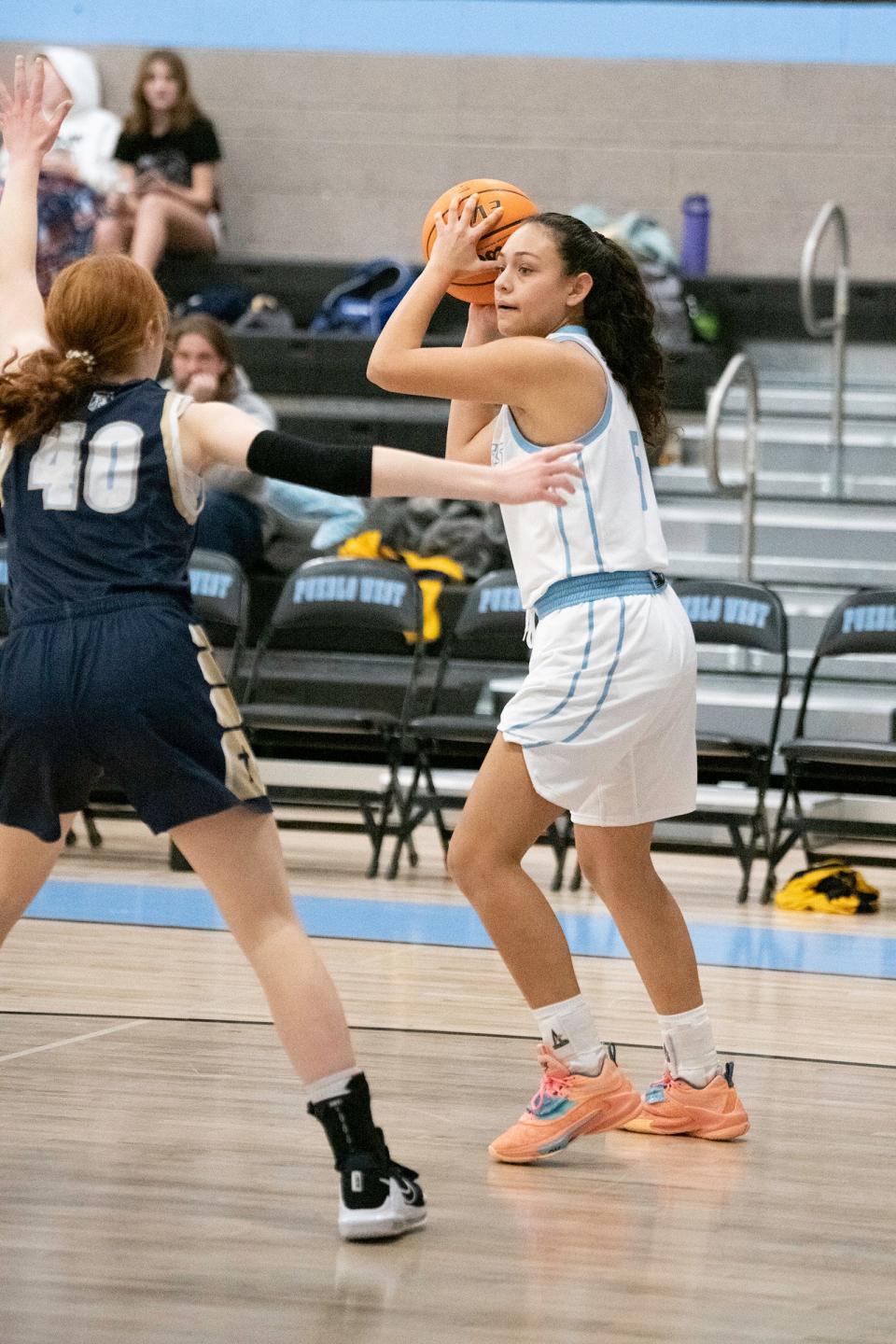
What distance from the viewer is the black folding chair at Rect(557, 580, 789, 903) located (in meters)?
6.70

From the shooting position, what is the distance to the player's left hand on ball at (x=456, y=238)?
11.0 feet

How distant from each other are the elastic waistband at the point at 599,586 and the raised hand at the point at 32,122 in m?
1.17

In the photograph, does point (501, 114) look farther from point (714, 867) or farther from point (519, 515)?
point (519, 515)

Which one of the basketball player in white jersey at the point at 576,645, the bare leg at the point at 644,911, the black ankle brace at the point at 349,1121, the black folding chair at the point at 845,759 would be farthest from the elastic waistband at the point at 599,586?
the black folding chair at the point at 845,759

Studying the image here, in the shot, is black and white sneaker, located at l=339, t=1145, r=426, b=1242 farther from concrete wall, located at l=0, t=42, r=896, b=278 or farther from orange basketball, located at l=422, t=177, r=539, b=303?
concrete wall, located at l=0, t=42, r=896, b=278

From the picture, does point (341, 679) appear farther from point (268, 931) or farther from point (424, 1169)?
point (268, 931)

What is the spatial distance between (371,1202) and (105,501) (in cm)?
114

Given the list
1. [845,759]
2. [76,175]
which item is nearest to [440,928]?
[845,759]

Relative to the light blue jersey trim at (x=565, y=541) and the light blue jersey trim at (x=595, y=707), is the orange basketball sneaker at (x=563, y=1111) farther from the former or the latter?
the light blue jersey trim at (x=565, y=541)

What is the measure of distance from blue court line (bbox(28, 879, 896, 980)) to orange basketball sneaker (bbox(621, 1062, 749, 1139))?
1.77m

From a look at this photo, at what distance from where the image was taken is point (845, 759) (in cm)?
647

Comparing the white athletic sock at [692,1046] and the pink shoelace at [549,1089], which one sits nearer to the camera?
the pink shoelace at [549,1089]

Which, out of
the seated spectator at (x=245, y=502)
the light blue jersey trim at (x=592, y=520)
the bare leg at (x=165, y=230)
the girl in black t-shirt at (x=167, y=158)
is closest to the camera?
the light blue jersey trim at (x=592, y=520)

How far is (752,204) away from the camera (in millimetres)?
10984
